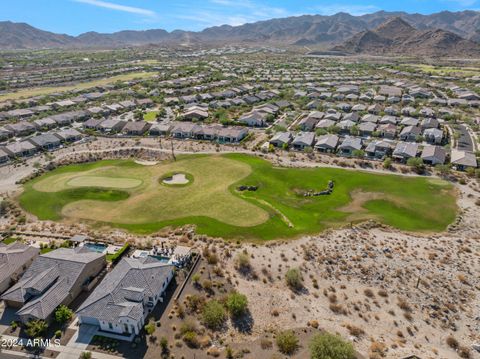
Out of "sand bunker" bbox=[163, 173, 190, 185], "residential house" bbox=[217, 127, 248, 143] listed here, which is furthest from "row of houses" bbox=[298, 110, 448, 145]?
"sand bunker" bbox=[163, 173, 190, 185]

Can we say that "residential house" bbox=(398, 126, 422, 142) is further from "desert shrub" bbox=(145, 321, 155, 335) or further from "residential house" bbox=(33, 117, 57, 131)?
"residential house" bbox=(33, 117, 57, 131)

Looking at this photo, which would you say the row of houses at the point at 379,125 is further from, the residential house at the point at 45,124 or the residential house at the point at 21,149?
the residential house at the point at 45,124

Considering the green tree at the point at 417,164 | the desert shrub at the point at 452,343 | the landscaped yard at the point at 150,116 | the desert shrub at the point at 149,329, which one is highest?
the landscaped yard at the point at 150,116

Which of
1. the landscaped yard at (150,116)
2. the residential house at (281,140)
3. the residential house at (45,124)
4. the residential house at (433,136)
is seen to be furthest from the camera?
the landscaped yard at (150,116)

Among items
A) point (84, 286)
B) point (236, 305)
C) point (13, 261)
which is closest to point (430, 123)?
point (236, 305)

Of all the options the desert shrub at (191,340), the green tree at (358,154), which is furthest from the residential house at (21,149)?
the green tree at (358,154)

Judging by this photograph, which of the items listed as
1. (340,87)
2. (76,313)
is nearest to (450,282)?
(76,313)
